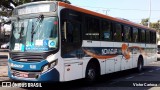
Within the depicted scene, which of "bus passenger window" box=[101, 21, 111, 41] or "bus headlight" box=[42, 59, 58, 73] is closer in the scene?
"bus headlight" box=[42, 59, 58, 73]

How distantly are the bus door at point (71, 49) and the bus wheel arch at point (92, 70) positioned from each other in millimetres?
793

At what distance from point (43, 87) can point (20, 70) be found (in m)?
1.80

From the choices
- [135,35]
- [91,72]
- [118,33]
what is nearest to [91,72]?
[91,72]

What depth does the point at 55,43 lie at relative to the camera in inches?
398

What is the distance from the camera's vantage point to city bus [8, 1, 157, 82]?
10055 mm

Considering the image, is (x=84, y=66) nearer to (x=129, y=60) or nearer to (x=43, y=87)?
(x=43, y=87)

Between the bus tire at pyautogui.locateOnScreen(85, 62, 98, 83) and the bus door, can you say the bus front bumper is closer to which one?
the bus door

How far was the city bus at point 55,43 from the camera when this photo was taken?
10.1m

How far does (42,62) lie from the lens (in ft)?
32.7

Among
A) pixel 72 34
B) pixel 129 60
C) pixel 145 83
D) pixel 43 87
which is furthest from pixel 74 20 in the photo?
pixel 129 60

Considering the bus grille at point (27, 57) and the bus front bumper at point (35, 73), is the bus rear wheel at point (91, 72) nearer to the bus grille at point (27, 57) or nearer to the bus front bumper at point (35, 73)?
the bus front bumper at point (35, 73)

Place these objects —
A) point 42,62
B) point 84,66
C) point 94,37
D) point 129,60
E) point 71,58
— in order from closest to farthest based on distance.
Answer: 1. point 42,62
2. point 71,58
3. point 84,66
4. point 94,37
5. point 129,60

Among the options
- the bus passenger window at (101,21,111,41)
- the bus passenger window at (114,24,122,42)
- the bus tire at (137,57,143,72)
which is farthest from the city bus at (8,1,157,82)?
the bus tire at (137,57,143,72)

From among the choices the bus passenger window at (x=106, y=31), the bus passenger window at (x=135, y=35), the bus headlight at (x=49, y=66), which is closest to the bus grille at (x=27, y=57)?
the bus headlight at (x=49, y=66)
